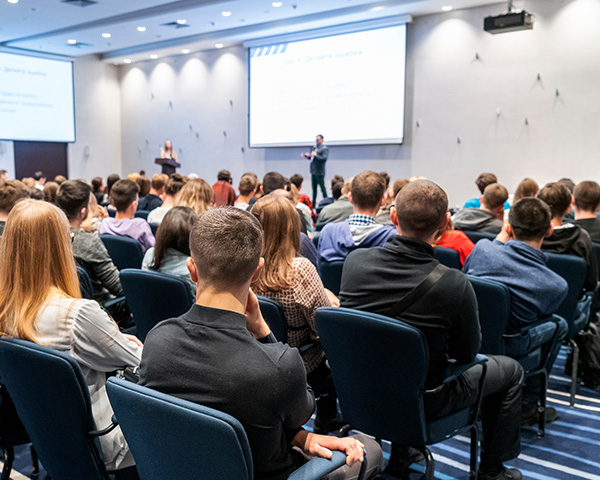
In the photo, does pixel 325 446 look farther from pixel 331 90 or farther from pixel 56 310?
pixel 331 90

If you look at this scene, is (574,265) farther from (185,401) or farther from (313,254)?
(185,401)

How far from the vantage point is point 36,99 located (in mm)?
14719

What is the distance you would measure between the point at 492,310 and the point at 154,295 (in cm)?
164

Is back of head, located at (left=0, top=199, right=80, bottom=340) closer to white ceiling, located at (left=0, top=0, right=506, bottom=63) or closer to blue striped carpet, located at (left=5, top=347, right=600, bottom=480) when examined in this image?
blue striped carpet, located at (left=5, top=347, right=600, bottom=480)

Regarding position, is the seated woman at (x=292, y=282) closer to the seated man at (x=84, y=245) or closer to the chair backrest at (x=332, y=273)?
the chair backrest at (x=332, y=273)

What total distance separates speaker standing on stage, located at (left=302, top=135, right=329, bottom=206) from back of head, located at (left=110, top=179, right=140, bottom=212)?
25.2 feet

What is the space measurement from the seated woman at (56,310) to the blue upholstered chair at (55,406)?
94mm

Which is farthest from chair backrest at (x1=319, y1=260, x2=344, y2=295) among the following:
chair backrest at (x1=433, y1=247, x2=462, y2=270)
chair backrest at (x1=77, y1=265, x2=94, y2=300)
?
chair backrest at (x1=77, y1=265, x2=94, y2=300)

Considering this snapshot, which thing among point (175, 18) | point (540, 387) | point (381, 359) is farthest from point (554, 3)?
point (381, 359)

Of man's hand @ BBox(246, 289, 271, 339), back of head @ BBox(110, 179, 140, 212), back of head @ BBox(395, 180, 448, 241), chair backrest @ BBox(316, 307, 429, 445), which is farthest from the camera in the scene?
back of head @ BBox(110, 179, 140, 212)

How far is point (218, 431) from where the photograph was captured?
46.4 inches

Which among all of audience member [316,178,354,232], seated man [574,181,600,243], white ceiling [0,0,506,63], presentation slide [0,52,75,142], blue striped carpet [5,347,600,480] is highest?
white ceiling [0,0,506,63]

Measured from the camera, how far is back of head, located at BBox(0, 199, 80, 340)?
5.91 ft

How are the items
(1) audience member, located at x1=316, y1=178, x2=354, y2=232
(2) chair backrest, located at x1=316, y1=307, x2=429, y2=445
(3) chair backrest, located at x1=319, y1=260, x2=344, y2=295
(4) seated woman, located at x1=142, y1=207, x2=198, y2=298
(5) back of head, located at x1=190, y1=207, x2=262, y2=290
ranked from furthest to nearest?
(1) audience member, located at x1=316, y1=178, x2=354, y2=232, (3) chair backrest, located at x1=319, y1=260, x2=344, y2=295, (4) seated woman, located at x1=142, y1=207, x2=198, y2=298, (2) chair backrest, located at x1=316, y1=307, x2=429, y2=445, (5) back of head, located at x1=190, y1=207, x2=262, y2=290
